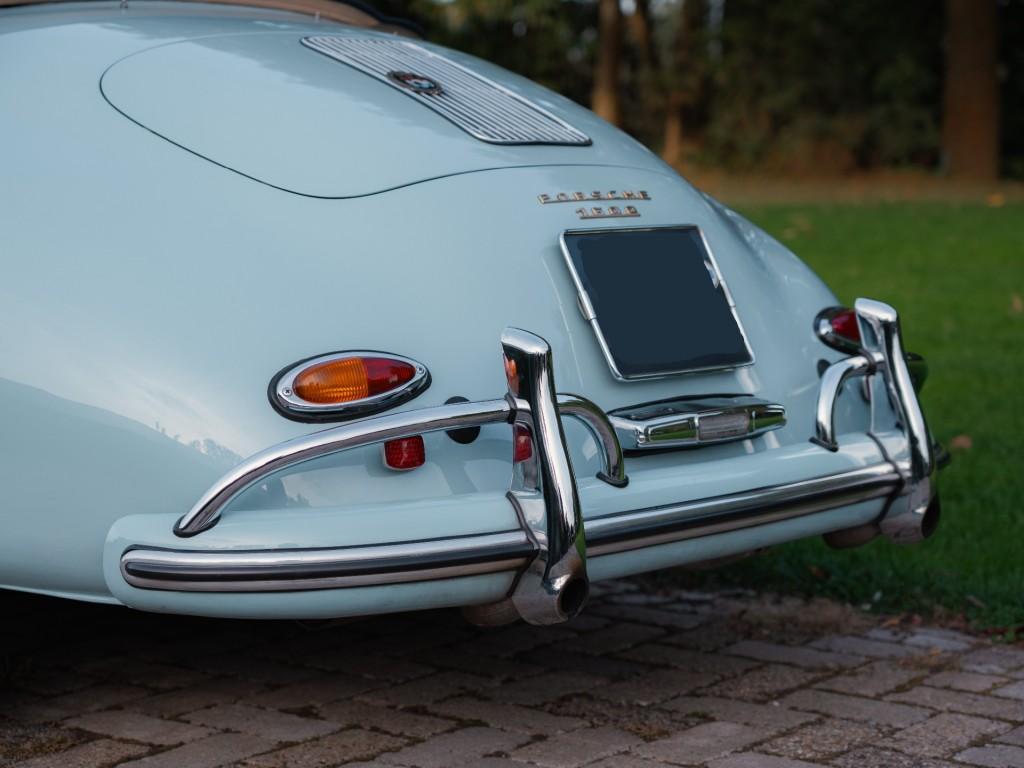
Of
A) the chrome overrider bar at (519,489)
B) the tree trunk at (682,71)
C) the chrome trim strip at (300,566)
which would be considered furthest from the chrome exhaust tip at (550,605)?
the tree trunk at (682,71)

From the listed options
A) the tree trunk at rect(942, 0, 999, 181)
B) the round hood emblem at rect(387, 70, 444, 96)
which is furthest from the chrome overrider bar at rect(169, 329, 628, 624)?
the tree trunk at rect(942, 0, 999, 181)

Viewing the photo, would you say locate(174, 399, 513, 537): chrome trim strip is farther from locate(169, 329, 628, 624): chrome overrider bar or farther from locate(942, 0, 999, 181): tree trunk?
locate(942, 0, 999, 181): tree trunk

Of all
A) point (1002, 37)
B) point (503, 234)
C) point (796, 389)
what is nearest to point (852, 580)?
point (796, 389)

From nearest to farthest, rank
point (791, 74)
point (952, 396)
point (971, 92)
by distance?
point (952, 396) < point (971, 92) < point (791, 74)

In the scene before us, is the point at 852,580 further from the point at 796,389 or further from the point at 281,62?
the point at 281,62

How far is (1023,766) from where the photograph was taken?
296 cm

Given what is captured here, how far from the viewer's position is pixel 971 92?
18578 millimetres

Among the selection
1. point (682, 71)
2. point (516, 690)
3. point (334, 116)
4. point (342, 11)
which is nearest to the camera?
point (334, 116)

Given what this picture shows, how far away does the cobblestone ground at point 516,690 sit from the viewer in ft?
10.1

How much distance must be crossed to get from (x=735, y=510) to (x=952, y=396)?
3770 mm

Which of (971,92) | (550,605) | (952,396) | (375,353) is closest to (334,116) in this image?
(375,353)

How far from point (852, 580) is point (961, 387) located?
8.79 feet

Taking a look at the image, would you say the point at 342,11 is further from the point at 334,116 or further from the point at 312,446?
the point at 312,446

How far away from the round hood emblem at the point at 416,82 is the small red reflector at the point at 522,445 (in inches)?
42.7
